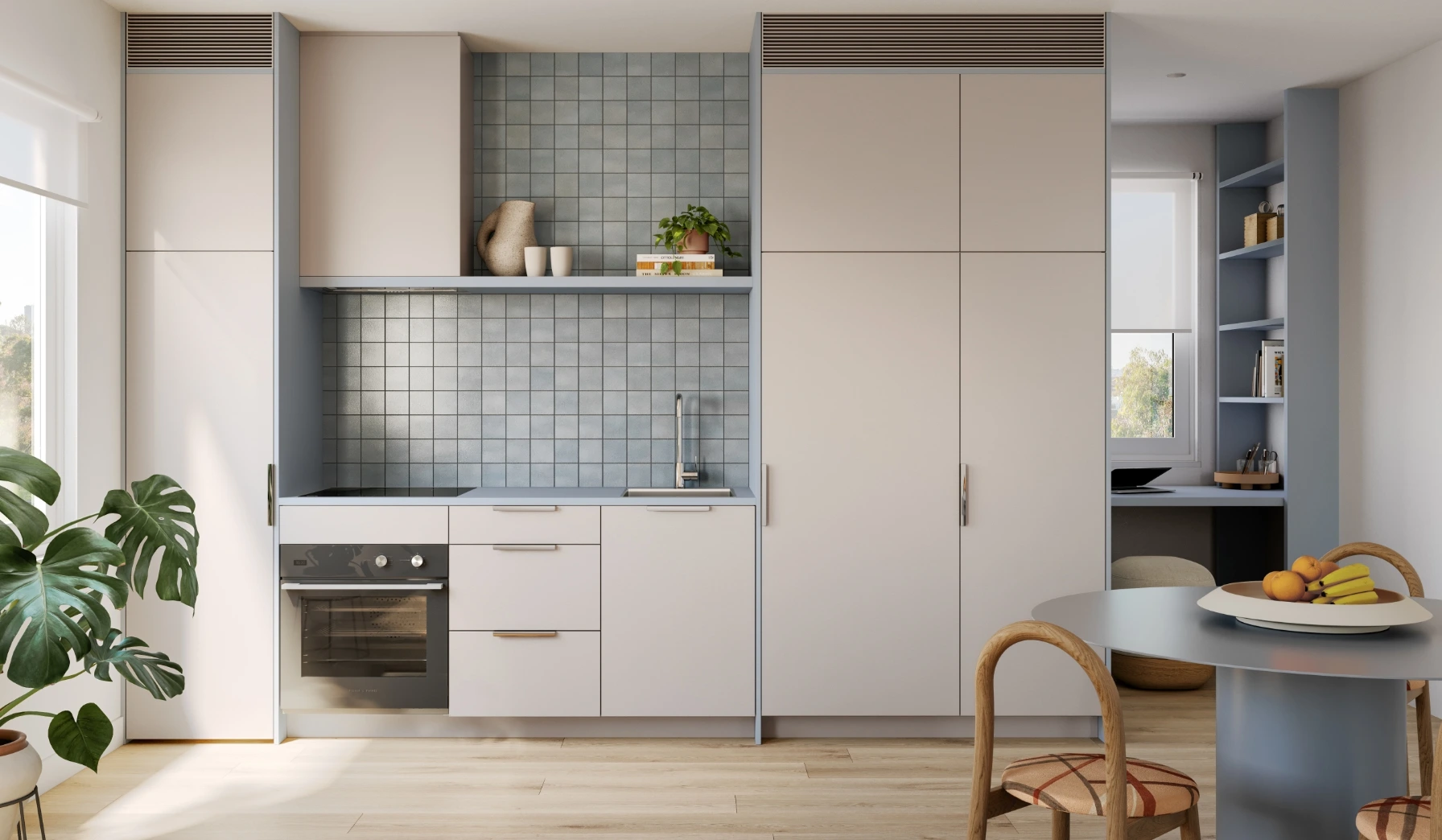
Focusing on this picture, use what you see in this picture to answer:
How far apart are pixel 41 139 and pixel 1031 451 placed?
338 centimetres

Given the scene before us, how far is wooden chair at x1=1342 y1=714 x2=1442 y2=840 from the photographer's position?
1612mm

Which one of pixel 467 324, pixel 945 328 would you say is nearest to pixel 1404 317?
pixel 945 328

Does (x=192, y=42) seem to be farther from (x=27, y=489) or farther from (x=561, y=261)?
(x=27, y=489)

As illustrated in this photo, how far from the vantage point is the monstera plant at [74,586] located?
2.23 metres

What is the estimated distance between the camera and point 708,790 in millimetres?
3076

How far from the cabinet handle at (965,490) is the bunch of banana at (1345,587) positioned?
1.53 m

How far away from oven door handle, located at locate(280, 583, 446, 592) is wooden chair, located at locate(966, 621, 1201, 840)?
2.17 metres

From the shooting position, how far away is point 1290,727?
2.04 metres

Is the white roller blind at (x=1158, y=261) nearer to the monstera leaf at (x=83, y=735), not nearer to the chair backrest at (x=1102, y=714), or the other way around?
the chair backrest at (x=1102, y=714)

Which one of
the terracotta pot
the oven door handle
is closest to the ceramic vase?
the terracotta pot

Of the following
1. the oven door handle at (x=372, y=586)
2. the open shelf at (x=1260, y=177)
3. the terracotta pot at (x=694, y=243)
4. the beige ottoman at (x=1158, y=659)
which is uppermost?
the open shelf at (x=1260, y=177)

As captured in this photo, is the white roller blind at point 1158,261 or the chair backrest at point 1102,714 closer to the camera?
the chair backrest at point 1102,714

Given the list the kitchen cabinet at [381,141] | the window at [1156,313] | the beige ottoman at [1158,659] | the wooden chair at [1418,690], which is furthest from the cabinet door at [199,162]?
the window at [1156,313]

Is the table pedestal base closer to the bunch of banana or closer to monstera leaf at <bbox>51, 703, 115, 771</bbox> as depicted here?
the bunch of banana
